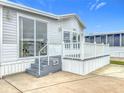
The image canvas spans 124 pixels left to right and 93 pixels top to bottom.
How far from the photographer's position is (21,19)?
262 inches

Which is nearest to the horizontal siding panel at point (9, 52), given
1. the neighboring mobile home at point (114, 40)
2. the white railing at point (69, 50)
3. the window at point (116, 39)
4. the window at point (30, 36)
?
the window at point (30, 36)

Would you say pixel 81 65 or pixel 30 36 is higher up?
pixel 30 36

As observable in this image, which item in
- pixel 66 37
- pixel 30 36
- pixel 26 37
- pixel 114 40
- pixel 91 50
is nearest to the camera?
pixel 26 37

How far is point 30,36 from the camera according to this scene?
7008 millimetres

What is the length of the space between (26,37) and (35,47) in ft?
2.64

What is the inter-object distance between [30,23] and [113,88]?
17.2 ft

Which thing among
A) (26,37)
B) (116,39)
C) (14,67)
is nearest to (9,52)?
(14,67)

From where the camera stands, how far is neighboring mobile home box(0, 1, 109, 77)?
6.05m

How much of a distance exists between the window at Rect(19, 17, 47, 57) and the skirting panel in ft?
1.28

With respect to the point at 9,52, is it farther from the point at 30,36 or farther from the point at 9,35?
the point at 30,36

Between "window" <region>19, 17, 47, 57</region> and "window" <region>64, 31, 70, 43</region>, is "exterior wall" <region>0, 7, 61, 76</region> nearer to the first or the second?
"window" <region>19, 17, 47, 57</region>

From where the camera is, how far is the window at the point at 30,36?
263 inches

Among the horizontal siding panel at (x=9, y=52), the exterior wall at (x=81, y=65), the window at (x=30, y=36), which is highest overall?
the window at (x=30, y=36)

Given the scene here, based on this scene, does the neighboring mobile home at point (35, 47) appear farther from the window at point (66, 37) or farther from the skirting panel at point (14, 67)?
the window at point (66, 37)
